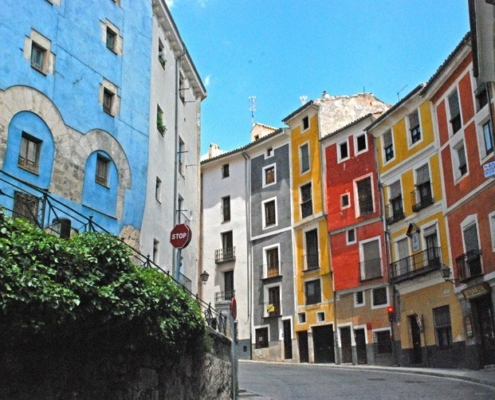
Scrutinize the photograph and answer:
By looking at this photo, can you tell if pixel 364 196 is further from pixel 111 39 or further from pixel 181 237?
pixel 181 237

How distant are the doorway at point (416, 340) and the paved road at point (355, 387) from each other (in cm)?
620

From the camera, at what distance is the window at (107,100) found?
22.9m

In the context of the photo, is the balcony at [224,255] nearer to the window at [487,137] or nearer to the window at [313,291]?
the window at [313,291]

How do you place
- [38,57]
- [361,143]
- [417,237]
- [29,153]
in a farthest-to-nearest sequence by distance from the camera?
[361,143]
[417,237]
[38,57]
[29,153]

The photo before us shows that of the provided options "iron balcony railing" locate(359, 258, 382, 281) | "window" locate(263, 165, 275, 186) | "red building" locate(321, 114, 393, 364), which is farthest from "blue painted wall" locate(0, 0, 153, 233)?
"window" locate(263, 165, 275, 186)

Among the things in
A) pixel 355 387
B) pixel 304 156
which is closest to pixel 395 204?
pixel 304 156

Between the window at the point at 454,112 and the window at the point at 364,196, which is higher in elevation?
the window at the point at 454,112

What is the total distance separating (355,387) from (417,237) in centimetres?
1418

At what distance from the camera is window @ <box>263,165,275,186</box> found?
46250mm

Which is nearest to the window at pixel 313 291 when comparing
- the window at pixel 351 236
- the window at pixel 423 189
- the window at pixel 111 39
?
the window at pixel 351 236

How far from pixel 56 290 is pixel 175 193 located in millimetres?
19084

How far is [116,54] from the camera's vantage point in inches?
943

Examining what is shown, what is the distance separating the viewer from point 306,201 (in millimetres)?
42812

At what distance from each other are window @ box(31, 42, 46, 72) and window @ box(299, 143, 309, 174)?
2537cm
